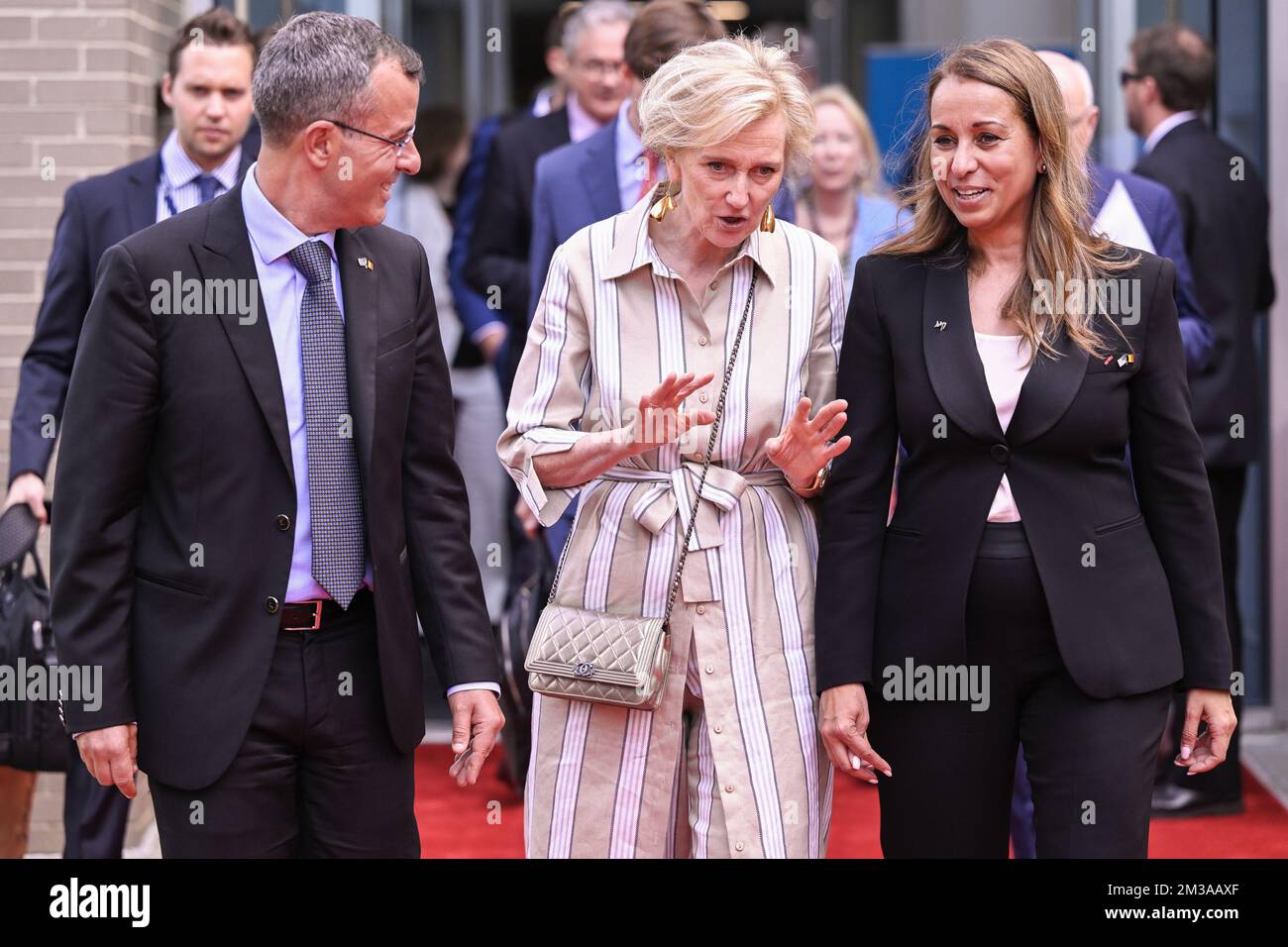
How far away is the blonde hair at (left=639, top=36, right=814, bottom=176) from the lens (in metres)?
3.24

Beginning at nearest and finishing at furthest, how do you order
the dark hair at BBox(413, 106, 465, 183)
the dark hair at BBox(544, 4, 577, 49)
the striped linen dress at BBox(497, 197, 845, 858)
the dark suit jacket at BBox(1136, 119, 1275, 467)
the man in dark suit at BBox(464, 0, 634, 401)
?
1. the striped linen dress at BBox(497, 197, 845, 858)
2. the dark suit jacket at BBox(1136, 119, 1275, 467)
3. the man in dark suit at BBox(464, 0, 634, 401)
4. the dark hair at BBox(544, 4, 577, 49)
5. the dark hair at BBox(413, 106, 465, 183)

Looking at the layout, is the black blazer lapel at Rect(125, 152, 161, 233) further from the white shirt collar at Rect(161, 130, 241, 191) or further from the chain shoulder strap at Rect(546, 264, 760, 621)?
the chain shoulder strap at Rect(546, 264, 760, 621)

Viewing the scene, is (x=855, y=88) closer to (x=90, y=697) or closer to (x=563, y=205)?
(x=563, y=205)

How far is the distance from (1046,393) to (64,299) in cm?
284

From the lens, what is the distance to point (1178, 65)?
611cm

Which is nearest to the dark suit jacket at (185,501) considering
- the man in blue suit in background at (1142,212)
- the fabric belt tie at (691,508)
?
the fabric belt tie at (691,508)

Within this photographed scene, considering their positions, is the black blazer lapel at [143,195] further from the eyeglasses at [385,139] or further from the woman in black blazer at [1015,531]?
the woman in black blazer at [1015,531]

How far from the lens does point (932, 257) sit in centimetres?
348

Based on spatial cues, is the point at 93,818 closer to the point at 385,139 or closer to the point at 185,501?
the point at 185,501

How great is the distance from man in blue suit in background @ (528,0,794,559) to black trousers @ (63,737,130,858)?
149cm

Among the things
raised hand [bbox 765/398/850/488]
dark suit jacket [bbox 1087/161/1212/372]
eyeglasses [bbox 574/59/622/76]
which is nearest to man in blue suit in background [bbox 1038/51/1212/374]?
dark suit jacket [bbox 1087/161/1212/372]

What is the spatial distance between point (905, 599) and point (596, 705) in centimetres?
63

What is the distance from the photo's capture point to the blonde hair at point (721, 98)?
324 cm

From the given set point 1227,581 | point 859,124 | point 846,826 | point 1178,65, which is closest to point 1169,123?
point 1178,65
